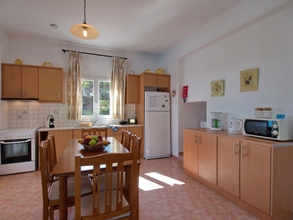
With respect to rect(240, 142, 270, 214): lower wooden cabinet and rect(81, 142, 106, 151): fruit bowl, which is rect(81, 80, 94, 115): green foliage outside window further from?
Result: rect(240, 142, 270, 214): lower wooden cabinet

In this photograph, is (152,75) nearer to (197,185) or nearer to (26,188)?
(197,185)

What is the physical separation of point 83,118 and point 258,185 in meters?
3.75

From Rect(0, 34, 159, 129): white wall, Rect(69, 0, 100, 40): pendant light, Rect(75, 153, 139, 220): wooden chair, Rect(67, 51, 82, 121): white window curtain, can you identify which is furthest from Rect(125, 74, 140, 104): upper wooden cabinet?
Rect(75, 153, 139, 220): wooden chair

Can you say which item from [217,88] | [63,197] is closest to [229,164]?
[217,88]

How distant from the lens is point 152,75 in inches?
167

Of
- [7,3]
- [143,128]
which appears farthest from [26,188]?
[7,3]

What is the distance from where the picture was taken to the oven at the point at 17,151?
303 cm

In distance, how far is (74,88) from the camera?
395 centimetres

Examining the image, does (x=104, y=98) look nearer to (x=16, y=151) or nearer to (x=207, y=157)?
(x=16, y=151)

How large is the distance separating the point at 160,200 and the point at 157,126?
6.85ft

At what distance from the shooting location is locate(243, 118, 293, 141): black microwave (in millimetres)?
1770

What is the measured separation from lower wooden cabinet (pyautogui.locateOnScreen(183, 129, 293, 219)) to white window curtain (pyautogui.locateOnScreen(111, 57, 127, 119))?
243 centimetres

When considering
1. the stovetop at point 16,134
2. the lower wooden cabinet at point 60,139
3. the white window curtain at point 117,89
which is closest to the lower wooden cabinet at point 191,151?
the white window curtain at point 117,89

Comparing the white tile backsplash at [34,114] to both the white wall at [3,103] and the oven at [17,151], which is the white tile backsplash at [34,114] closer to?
the white wall at [3,103]
